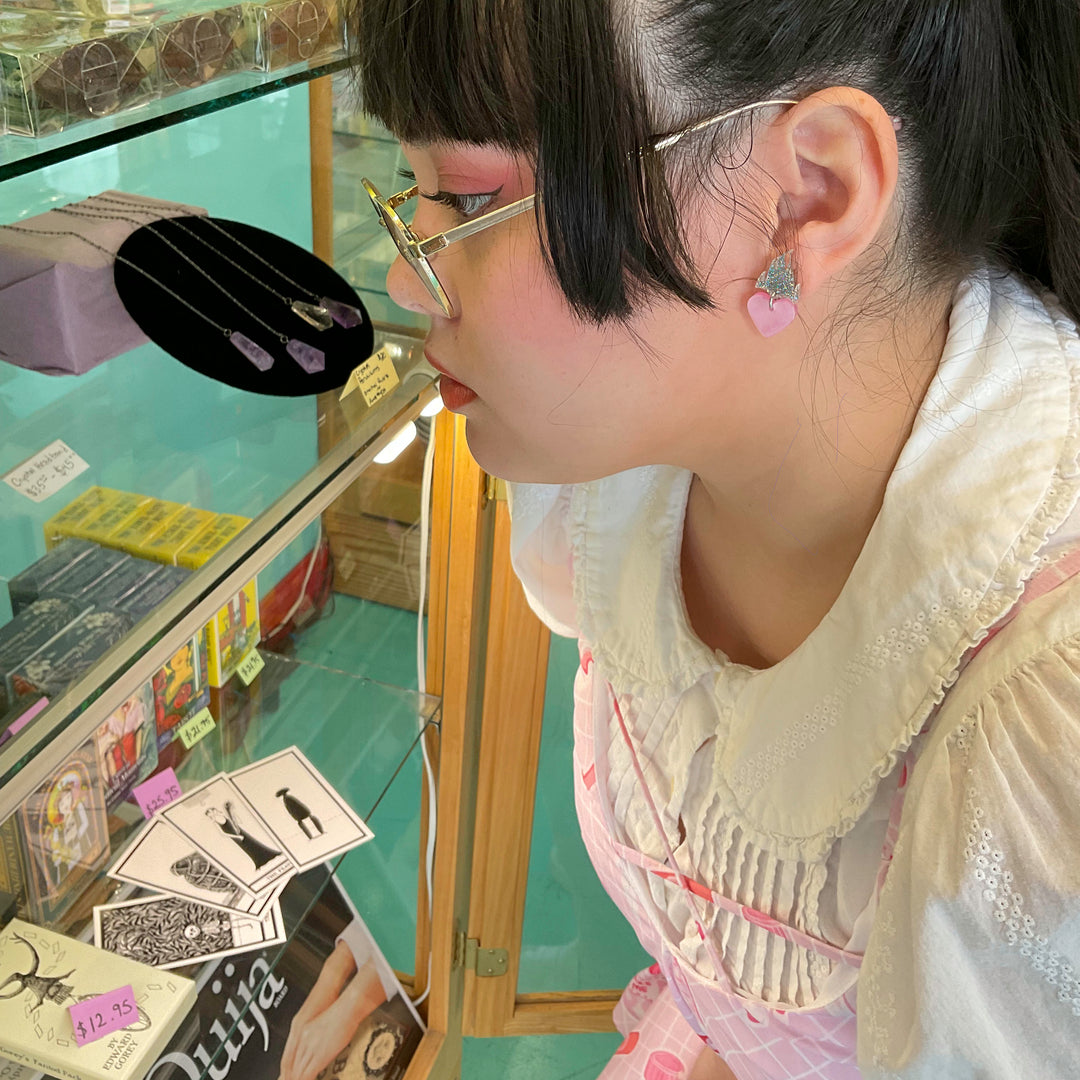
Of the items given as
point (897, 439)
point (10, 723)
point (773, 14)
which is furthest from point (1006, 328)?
point (10, 723)

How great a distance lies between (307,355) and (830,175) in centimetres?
56

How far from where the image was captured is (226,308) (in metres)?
0.97

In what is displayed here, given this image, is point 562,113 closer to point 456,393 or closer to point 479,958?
point 456,393

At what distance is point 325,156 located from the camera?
1120mm

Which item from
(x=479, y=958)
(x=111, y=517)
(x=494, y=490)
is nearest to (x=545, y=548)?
(x=494, y=490)

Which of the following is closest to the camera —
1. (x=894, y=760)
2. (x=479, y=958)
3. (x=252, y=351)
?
(x=894, y=760)

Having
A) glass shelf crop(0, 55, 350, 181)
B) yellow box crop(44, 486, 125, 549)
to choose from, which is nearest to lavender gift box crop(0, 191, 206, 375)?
yellow box crop(44, 486, 125, 549)

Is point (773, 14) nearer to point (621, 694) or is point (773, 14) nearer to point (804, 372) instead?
point (804, 372)

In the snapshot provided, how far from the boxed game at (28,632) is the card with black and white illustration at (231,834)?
0.41 metres

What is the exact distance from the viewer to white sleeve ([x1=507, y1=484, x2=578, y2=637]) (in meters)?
1.00

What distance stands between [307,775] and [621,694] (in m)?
0.47

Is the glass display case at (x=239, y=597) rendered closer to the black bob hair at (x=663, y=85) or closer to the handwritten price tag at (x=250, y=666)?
the handwritten price tag at (x=250, y=666)

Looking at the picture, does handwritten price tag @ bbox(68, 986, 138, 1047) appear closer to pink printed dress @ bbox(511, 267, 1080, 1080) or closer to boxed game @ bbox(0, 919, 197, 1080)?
boxed game @ bbox(0, 919, 197, 1080)

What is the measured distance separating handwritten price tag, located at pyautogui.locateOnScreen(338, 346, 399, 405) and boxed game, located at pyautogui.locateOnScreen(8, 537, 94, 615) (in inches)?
10.6
